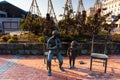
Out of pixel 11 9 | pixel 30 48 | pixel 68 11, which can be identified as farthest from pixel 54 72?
pixel 11 9

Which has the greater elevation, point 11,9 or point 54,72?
point 11,9

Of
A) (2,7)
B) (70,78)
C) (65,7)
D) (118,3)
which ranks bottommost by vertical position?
(70,78)

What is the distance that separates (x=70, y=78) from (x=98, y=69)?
4.87 feet

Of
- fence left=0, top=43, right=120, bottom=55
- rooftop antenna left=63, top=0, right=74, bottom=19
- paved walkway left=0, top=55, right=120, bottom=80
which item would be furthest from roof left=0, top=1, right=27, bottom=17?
paved walkway left=0, top=55, right=120, bottom=80

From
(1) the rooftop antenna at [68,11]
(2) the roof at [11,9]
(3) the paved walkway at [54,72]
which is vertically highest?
(2) the roof at [11,9]

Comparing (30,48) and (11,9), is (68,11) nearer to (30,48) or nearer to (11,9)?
(30,48)

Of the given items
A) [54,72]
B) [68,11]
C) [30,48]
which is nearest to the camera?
[54,72]

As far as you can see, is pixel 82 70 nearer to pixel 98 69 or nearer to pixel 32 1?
pixel 98 69

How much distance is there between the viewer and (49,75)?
5035 millimetres

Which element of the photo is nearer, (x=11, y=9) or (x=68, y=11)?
(x=68, y=11)

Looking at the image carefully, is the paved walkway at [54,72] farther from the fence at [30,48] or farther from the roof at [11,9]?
the roof at [11,9]

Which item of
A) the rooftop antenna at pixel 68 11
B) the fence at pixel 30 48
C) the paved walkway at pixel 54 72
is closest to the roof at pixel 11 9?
the rooftop antenna at pixel 68 11

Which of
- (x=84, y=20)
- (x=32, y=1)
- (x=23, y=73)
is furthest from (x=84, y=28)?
(x=23, y=73)

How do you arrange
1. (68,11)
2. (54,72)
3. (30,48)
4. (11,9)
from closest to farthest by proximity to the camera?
(54,72)
(30,48)
(68,11)
(11,9)
